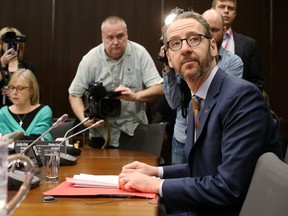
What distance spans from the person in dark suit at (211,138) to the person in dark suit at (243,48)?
5.18 feet

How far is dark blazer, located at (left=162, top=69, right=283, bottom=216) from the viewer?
64.0 inches

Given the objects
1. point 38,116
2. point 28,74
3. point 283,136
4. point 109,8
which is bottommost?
point 283,136

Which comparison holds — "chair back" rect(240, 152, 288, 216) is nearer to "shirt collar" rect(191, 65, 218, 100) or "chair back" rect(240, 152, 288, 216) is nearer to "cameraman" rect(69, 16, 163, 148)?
"shirt collar" rect(191, 65, 218, 100)

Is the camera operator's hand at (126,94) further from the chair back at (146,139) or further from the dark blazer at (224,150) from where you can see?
the dark blazer at (224,150)

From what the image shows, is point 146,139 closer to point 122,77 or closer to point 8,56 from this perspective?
point 122,77

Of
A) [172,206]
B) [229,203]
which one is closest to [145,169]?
[172,206]

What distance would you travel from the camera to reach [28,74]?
3.55m

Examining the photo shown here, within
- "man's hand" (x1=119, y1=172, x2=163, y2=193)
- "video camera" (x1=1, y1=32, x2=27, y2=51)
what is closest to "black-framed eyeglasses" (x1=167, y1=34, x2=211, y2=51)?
"man's hand" (x1=119, y1=172, x2=163, y2=193)

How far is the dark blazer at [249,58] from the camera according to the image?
348 cm

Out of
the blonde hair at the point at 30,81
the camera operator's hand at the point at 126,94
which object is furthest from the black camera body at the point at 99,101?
the blonde hair at the point at 30,81

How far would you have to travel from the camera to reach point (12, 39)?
158 inches

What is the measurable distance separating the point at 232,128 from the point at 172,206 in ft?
1.19

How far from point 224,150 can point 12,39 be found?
2837 millimetres

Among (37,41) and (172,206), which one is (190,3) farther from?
(172,206)
